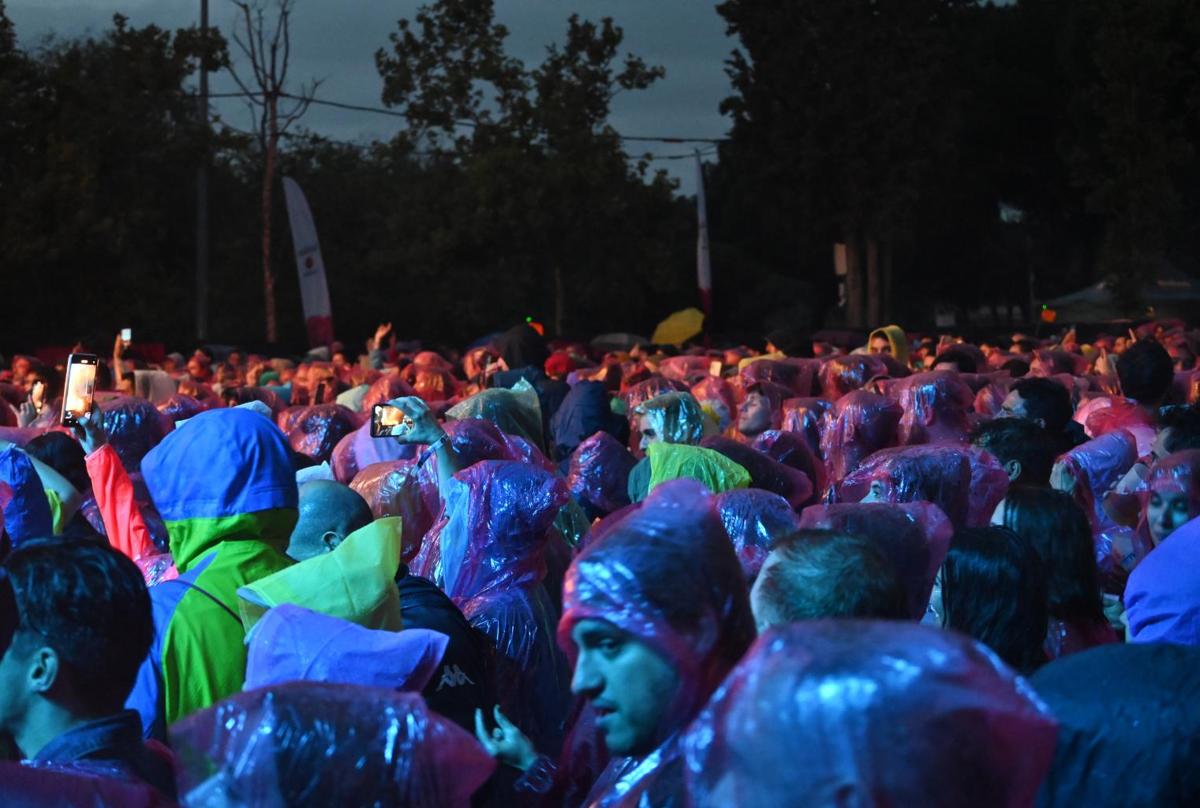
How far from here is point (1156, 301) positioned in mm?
43750

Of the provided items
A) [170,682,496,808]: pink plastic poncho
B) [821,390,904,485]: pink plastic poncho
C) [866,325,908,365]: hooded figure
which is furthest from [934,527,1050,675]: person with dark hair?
[866,325,908,365]: hooded figure

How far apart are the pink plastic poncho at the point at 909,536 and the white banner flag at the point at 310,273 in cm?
2303

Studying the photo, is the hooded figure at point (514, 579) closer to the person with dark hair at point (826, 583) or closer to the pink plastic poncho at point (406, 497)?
the pink plastic poncho at point (406, 497)

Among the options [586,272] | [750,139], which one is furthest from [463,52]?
[750,139]

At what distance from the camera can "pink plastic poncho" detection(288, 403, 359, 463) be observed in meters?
8.12

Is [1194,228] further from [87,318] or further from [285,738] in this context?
[285,738]

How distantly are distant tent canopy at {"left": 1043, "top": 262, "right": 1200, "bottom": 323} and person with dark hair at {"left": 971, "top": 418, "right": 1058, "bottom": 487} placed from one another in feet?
126

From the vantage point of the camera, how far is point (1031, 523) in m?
4.33

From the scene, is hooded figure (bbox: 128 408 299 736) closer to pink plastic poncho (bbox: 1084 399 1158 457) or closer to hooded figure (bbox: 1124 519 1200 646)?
hooded figure (bbox: 1124 519 1200 646)

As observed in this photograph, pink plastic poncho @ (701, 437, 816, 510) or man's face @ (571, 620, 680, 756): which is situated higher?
Answer: man's face @ (571, 620, 680, 756)

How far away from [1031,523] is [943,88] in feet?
119

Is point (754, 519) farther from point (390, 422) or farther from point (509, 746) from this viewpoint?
point (390, 422)

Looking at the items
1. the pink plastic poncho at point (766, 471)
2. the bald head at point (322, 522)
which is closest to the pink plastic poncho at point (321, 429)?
the pink plastic poncho at point (766, 471)

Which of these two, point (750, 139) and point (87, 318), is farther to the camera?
point (750, 139)
